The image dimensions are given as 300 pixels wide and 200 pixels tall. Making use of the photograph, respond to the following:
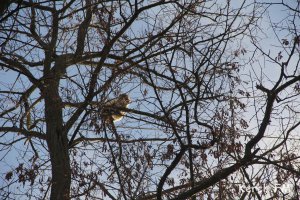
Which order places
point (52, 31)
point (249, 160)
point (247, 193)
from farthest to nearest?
1. point (52, 31)
2. point (247, 193)
3. point (249, 160)

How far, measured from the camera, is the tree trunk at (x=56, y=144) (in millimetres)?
5855

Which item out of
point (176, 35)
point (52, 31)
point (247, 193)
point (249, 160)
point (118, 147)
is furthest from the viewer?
point (52, 31)

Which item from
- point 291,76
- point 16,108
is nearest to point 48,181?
point 16,108

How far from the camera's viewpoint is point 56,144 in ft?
20.9

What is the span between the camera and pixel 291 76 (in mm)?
4441

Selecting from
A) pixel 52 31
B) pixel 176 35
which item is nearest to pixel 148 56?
pixel 176 35

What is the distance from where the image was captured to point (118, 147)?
5.19 metres

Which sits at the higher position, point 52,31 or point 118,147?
point 52,31

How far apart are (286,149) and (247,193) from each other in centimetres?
68

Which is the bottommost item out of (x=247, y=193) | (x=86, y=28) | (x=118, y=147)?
(x=247, y=193)

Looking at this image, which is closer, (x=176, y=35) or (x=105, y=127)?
(x=105, y=127)

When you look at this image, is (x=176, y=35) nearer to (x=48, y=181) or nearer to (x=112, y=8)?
(x=112, y=8)

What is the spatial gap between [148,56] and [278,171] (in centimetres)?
211

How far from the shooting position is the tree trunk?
586 cm
